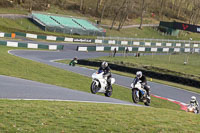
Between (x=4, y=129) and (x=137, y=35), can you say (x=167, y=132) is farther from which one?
(x=137, y=35)

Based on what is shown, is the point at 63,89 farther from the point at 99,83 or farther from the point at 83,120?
the point at 83,120

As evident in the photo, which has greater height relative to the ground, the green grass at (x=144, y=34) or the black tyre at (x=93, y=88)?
the black tyre at (x=93, y=88)

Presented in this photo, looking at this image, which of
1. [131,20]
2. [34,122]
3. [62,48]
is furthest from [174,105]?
[131,20]

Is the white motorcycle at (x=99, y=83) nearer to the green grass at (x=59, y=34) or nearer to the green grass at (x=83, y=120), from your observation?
the green grass at (x=83, y=120)

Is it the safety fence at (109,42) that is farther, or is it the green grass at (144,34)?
the green grass at (144,34)

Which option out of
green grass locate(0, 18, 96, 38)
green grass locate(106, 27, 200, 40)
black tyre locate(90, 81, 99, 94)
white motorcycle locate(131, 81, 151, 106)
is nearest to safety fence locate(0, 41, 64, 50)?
green grass locate(0, 18, 96, 38)

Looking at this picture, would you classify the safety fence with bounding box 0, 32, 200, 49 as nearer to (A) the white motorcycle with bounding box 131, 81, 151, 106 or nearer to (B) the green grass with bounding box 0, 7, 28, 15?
(B) the green grass with bounding box 0, 7, 28, 15

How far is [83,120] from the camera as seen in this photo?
1034 cm

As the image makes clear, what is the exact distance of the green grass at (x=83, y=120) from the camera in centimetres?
927

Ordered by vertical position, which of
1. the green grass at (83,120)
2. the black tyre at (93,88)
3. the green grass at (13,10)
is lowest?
the black tyre at (93,88)

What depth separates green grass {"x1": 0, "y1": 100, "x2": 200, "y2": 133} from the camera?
927 centimetres

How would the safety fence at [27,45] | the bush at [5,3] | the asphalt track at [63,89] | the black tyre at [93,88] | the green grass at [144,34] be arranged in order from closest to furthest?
the asphalt track at [63,89]
the black tyre at [93,88]
the safety fence at [27,45]
the bush at [5,3]
the green grass at [144,34]

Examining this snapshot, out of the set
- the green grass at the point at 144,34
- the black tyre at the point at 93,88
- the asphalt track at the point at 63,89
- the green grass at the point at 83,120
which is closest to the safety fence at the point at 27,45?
the asphalt track at the point at 63,89

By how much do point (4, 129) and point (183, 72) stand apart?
2947cm
